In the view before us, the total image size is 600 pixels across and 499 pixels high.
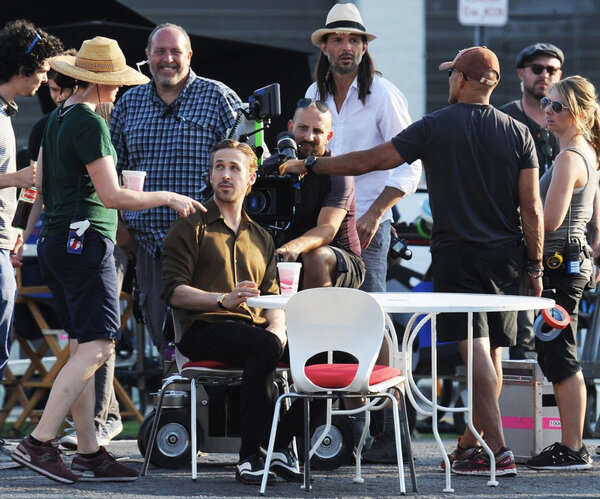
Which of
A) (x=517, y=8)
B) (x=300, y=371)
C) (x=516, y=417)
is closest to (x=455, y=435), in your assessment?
(x=516, y=417)

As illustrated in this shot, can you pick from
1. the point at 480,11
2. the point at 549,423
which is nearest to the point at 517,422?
the point at 549,423

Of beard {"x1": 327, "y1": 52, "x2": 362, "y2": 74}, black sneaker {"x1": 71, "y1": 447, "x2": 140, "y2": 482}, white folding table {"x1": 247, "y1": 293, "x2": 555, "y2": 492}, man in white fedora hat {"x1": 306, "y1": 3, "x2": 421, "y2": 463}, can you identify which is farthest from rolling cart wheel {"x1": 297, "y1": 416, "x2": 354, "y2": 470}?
beard {"x1": 327, "y1": 52, "x2": 362, "y2": 74}

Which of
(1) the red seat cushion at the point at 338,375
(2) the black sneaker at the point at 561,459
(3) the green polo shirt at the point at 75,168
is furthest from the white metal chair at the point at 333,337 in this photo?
(2) the black sneaker at the point at 561,459

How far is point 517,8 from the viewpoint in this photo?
12961 millimetres

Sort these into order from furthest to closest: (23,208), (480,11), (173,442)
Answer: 1. (480,11)
2. (23,208)
3. (173,442)

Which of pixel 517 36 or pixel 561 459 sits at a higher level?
pixel 517 36

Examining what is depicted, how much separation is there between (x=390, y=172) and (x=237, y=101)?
2.96 ft

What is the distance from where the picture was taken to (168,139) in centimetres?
668

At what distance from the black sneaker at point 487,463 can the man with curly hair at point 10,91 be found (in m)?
2.11

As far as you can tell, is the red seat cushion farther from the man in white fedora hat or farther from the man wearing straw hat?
the man in white fedora hat

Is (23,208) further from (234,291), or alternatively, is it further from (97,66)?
(234,291)

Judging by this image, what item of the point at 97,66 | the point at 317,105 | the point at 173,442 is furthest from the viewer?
the point at 317,105

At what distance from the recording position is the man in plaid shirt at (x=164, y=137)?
6613mm

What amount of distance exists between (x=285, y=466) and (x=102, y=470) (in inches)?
30.7
